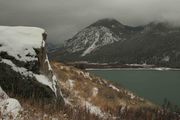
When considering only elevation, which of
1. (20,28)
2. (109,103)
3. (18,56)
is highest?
(20,28)

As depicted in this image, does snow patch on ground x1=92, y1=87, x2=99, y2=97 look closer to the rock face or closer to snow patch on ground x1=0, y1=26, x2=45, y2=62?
the rock face

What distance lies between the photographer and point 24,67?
55.0 ft

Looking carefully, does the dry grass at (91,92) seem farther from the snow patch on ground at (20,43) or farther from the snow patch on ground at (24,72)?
the snow patch on ground at (20,43)

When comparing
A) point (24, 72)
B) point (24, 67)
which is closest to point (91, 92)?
point (24, 67)

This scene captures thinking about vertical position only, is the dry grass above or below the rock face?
below

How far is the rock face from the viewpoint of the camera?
16.1 meters

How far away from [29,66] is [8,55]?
3.68 feet

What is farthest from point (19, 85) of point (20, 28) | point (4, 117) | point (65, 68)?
point (65, 68)

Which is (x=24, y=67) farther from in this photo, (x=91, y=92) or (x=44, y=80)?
(x=91, y=92)

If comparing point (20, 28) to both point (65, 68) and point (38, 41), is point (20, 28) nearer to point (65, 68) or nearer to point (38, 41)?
point (38, 41)

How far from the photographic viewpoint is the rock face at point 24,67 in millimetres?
16141

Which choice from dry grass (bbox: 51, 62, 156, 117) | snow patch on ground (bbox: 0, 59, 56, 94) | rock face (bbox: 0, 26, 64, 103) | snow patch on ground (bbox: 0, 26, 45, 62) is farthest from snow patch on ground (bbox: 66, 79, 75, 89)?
snow patch on ground (bbox: 0, 59, 56, 94)

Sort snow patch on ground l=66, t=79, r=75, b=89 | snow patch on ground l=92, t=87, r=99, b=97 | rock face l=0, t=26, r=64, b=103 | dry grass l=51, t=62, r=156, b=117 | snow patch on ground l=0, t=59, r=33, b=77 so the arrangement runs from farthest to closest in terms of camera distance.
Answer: snow patch on ground l=66, t=79, r=75, b=89, snow patch on ground l=92, t=87, r=99, b=97, dry grass l=51, t=62, r=156, b=117, snow patch on ground l=0, t=59, r=33, b=77, rock face l=0, t=26, r=64, b=103

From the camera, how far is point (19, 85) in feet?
52.9
